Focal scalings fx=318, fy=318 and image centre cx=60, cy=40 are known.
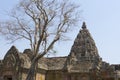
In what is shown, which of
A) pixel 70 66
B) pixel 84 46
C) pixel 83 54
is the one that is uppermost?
pixel 84 46

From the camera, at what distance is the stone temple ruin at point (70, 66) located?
1150 inches

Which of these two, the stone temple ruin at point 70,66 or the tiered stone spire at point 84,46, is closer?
the stone temple ruin at point 70,66

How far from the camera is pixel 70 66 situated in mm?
30906

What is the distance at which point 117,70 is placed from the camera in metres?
29.3

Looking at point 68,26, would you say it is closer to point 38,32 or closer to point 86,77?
point 38,32

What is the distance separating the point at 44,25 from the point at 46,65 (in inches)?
294

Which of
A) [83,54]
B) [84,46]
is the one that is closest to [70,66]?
[83,54]

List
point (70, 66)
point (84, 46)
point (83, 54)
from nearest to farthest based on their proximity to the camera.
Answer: point (70, 66) < point (83, 54) < point (84, 46)

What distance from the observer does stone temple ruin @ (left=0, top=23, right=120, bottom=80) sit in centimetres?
2922

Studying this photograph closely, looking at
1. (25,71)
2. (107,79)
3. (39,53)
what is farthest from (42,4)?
(107,79)

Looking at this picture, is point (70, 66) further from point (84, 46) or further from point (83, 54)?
point (84, 46)

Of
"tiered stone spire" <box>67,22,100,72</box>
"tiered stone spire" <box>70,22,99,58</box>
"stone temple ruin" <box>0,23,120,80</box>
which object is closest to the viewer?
"stone temple ruin" <box>0,23,120,80</box>

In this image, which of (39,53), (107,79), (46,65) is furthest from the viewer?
(46,65)

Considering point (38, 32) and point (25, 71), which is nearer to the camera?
point (38, 32)
